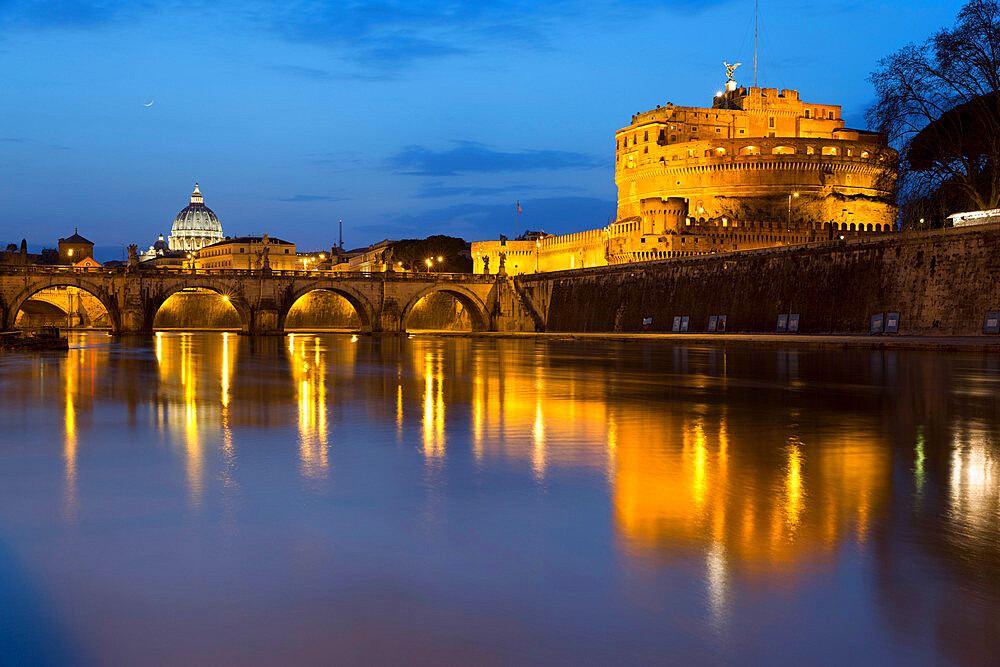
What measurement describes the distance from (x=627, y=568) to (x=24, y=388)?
1919cm

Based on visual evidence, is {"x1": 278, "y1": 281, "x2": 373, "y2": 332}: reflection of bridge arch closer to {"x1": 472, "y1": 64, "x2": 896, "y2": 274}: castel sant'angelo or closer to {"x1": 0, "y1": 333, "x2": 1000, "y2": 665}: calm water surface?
{"x1": 472, "y1": 64, "x2": 896, "y2": 274}: castel sant'angelo

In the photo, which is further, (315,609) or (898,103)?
(898,103)

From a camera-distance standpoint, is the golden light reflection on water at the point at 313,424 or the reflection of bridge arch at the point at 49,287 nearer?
the golden light reflection on water at the point at 313,424

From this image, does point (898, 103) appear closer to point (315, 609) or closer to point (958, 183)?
point (958, 183)

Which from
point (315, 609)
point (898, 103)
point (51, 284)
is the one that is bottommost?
point (315, 609)

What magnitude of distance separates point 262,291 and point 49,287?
55.6 feet

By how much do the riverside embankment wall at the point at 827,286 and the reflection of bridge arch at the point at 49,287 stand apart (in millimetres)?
40489

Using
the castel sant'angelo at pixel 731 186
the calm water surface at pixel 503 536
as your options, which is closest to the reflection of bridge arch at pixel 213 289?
the castel sant'angelo at pixel 731 186

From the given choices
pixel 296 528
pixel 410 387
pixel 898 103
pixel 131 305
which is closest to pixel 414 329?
pixel 131 305

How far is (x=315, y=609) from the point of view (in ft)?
17.2

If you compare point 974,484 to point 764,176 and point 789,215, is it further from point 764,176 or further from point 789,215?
point 764,176

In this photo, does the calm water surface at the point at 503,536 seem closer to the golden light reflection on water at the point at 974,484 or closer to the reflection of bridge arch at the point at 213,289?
the golden light reflection on water at the point at 974,484

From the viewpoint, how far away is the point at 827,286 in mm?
44812

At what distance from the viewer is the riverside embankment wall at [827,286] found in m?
37.1
